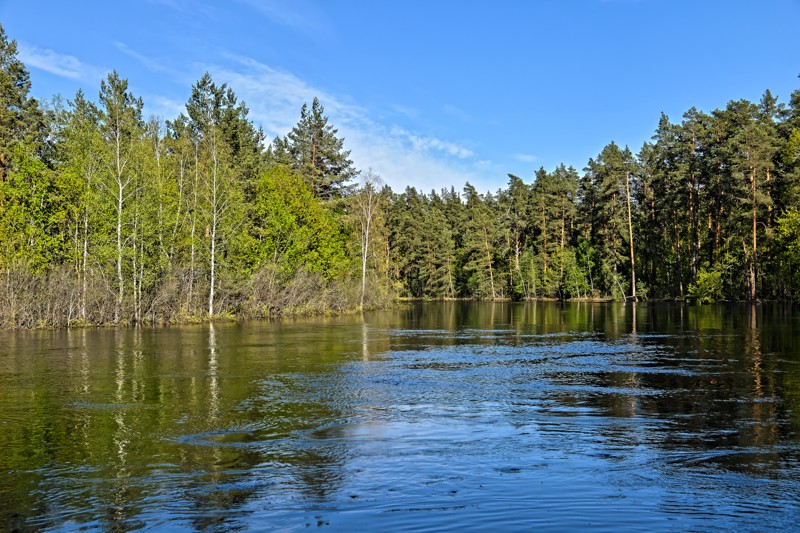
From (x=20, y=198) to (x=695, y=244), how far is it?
2754 inches

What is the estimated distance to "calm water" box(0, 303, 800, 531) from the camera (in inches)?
302

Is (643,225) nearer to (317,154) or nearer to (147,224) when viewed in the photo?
(317,154)

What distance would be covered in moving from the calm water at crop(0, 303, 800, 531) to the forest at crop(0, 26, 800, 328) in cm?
1942

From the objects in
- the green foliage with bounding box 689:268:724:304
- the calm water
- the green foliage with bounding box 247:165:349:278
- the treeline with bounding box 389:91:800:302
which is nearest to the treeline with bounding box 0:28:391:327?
the green foliage with bounding box 247:165:349:278

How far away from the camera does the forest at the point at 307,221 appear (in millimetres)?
39844

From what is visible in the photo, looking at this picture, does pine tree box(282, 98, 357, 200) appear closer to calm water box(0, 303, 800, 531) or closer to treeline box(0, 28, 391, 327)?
treeline box(0, 28, 391, 327)

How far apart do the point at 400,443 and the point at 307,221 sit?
5172 cm

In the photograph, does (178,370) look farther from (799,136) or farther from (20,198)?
(799,136)

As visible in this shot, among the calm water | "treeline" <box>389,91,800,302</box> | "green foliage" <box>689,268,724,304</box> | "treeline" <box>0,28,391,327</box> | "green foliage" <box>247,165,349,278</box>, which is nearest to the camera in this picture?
the calm water

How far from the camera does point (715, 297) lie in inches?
2714

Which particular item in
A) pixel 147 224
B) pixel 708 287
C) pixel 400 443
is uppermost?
pixel 147 224

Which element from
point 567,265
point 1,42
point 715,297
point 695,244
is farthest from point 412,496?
point 567,265

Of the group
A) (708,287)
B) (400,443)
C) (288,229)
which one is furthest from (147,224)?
(708,287)

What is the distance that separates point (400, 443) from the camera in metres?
10.9
